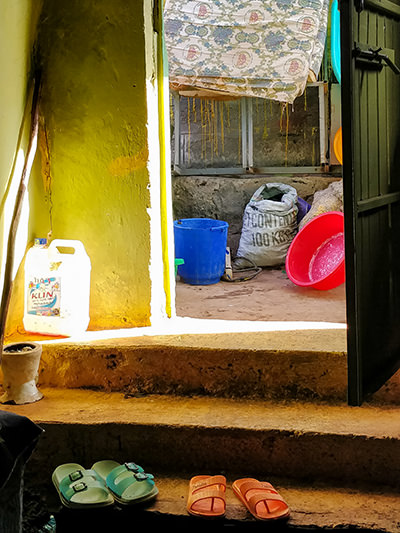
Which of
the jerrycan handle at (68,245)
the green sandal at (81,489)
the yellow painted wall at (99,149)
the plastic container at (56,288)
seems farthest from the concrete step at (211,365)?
the green sandal at (81,489)

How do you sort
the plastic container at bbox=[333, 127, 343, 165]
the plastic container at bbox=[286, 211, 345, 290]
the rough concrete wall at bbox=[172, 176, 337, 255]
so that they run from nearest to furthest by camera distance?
the plastic container at bbox=[286, 211, 345, 290]
the plastic container at bbox=[333, 127, 343, 165]
the rough concrete wall at bbox=[172, 176, 337, 255]

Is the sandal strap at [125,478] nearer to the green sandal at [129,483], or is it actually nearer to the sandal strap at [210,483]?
the green sandal at [129,483]

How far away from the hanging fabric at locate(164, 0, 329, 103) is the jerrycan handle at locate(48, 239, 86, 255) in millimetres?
3142

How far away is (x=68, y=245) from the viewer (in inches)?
134

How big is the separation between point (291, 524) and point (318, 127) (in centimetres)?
526

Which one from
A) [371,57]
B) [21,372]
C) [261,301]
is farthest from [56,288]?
[371,57]

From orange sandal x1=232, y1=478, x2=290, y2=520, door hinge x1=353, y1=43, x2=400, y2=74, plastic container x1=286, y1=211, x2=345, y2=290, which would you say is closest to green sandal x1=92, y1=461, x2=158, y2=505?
orange sandal x1=232, y1=478, x2=290, y2=520

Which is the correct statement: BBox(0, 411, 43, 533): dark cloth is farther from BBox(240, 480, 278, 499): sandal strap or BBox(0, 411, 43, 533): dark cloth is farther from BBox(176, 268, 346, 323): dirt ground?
BBox(176, 268, 346, 323): dirt ground

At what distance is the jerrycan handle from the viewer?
11.0 feet

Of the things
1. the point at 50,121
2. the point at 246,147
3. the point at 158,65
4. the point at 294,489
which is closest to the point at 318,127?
the point at 246,147

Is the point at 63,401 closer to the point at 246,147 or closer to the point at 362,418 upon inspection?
the point at 362,418

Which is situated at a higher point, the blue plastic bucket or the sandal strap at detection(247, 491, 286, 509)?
the blue plastic bucket

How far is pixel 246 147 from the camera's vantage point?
674 cm

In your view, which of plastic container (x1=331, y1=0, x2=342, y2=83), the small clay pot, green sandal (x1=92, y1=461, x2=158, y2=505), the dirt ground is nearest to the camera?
green sandal (x1=92, y1=461, x2=158, y2=505)
